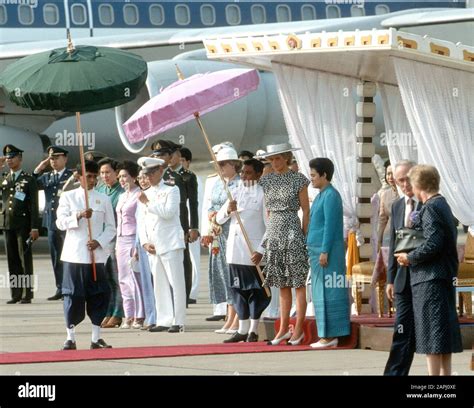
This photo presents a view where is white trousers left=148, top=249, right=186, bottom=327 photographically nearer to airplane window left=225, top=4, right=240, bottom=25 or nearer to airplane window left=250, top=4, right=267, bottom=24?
airplane window left=225, top=4, right=240, bottom=25

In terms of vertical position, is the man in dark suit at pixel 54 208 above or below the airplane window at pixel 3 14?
below

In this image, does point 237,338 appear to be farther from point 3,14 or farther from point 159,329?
point 3,14

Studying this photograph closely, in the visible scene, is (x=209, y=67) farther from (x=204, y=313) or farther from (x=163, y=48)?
(x=204, y=313)

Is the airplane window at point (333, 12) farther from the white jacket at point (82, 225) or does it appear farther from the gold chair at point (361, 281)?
the white jacket at point (82, 225)

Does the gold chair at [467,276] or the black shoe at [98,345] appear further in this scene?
the gold chair at [467,276]

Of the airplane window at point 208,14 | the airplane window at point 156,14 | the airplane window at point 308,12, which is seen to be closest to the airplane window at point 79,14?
the airplane window at point 156,14

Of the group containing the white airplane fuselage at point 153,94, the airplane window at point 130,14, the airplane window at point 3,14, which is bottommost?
the white airplane fuselage at point 153,94

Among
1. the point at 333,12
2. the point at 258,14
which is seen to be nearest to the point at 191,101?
the point at 258,14

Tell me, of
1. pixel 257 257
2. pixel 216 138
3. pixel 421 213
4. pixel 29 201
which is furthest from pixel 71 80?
pixel 216 138

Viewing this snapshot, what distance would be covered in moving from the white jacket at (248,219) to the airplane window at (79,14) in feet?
53.7

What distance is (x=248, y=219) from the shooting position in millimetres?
12180

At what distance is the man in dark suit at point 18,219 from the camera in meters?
16.2

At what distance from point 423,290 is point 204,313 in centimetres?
591

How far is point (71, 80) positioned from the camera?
1144 cm
